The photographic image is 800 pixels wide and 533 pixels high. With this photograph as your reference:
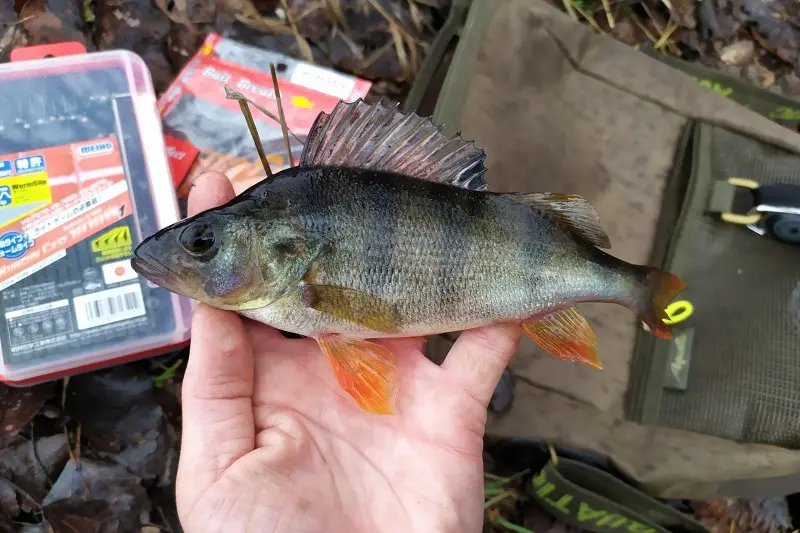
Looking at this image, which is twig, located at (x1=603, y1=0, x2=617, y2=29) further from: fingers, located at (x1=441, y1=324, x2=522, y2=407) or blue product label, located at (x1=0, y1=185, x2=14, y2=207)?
blue product label, located at (x1=0, y1=185, x2=14, y2=207)

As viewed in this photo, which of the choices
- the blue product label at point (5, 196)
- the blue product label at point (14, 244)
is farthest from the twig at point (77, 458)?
the blue product label at point (5, 196)

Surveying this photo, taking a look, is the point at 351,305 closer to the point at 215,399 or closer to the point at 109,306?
the point at 215,399

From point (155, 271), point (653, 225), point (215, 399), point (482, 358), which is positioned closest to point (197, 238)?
point (155, 271)

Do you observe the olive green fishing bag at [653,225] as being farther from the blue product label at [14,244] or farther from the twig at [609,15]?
the blue product label at [14,244]

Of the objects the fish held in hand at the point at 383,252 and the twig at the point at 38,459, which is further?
the twig at the point at 38,459

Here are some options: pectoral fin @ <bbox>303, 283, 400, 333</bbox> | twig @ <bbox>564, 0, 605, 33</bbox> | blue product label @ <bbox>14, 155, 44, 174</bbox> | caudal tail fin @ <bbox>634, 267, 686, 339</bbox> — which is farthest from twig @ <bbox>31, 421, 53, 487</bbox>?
twig @ <bbox>564, 0, 605, 33</bbox>
